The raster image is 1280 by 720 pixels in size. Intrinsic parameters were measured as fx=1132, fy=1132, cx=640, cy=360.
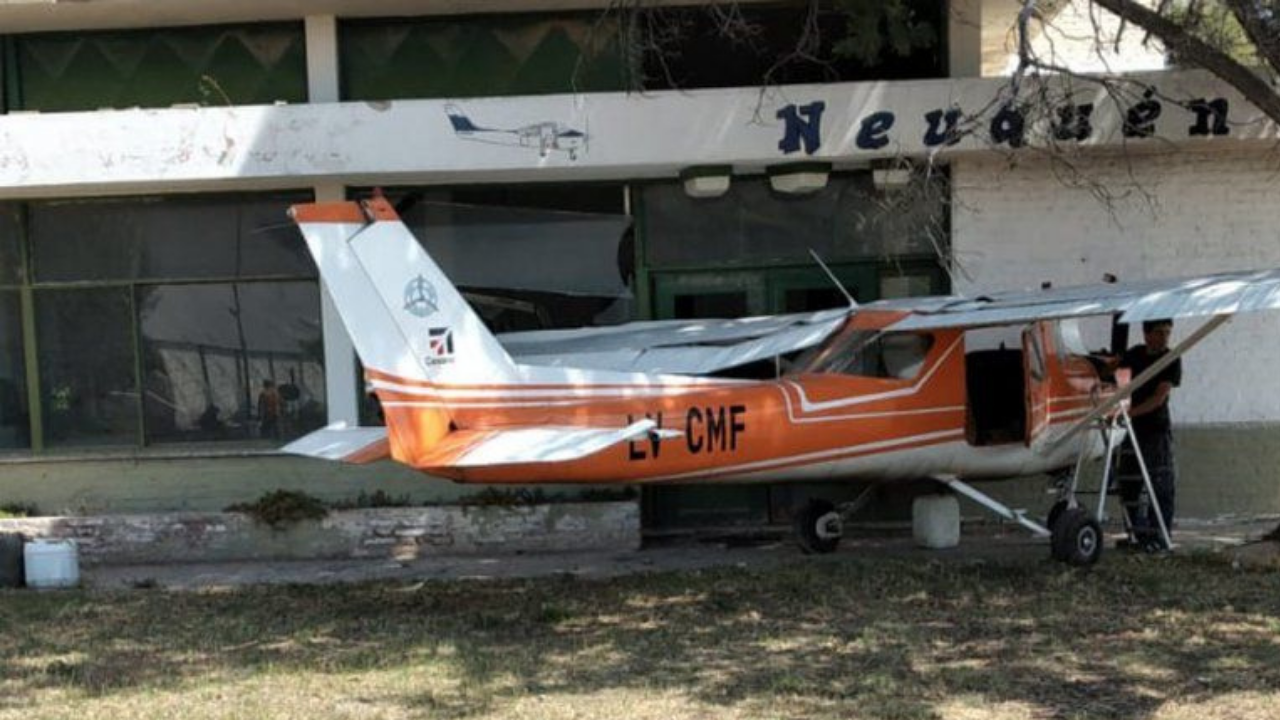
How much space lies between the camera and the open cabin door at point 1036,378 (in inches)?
348

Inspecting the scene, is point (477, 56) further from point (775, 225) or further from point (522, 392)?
point (522, 392)

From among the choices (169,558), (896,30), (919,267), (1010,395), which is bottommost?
(169,558)

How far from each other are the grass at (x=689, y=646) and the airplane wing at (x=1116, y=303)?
6.20ft

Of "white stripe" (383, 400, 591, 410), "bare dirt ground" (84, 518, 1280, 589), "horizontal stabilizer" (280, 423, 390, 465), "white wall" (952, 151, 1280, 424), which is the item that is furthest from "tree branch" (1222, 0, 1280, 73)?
"horizontal stabilizer" (280, 423, 390, 465)

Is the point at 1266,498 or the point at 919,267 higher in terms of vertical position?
the point at 919,267

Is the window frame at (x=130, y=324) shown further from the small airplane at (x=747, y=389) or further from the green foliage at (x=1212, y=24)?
the green foliage at (x=1212, y=24)

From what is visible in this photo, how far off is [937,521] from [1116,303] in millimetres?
3017

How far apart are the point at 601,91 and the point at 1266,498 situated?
7.54m

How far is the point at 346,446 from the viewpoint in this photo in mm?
8062

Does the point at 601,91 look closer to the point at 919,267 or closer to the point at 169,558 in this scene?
the point at 919,267

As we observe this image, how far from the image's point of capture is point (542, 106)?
10492mm

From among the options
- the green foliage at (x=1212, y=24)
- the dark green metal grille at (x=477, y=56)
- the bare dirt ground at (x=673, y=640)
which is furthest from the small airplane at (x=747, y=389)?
the dark green metal grille at (x=477, y=56)

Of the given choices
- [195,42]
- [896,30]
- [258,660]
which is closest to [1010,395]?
[896,30]

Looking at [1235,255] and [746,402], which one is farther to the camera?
[1235,255]
